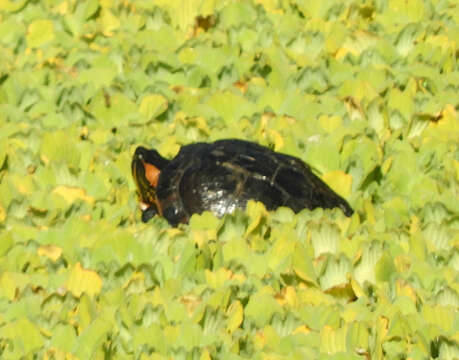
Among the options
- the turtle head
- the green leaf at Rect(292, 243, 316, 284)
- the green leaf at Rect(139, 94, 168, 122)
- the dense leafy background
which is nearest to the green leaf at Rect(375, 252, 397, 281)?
the dense leafy background

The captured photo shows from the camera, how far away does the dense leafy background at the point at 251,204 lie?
4223mm

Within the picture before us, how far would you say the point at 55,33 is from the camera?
23.7 feet

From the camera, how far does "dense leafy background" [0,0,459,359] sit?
422 centimetres

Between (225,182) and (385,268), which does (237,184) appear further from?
(385,268)

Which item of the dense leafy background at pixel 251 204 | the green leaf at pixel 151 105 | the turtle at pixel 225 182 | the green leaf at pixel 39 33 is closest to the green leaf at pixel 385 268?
the dense leafy background at pixel 251 204

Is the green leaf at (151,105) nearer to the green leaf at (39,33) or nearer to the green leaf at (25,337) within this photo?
the green leaf at (39,33)

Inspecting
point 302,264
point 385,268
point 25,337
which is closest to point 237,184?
point 302,264

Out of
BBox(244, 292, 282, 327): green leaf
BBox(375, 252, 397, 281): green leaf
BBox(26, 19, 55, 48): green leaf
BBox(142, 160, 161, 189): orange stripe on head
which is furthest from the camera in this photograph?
BBox(26, 19, 55, 48): green leaf

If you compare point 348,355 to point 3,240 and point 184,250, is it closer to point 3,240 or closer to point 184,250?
point 184,250

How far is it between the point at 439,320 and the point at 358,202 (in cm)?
128

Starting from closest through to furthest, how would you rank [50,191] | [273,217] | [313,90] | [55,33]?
[273,217] → [50,191] → [313,90] → [55,33]

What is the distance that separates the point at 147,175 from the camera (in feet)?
17.9

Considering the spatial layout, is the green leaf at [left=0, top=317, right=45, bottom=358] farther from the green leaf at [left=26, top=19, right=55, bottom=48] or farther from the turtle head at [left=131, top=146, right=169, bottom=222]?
the green leaf at [left=26, top=19, right=55, bottom=48]

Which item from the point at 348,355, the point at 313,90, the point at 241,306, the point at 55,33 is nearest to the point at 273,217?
the point at 241,306
